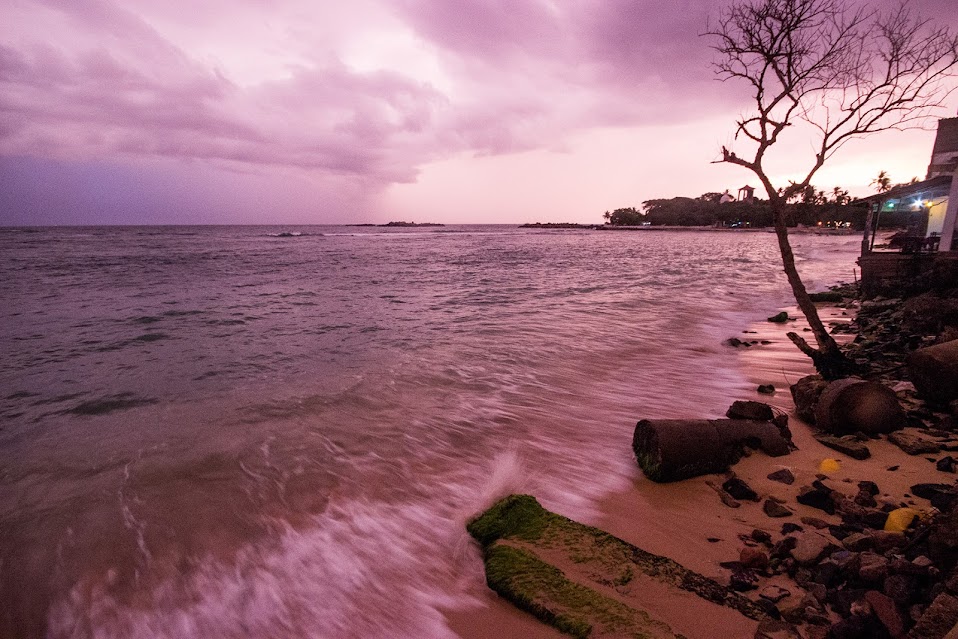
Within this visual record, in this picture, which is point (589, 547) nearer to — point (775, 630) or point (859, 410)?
point (775, 630)

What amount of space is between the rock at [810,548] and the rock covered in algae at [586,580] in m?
0.62

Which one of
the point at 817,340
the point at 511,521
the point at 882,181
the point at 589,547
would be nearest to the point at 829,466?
the point at 589,547

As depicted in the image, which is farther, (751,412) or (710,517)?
(751,412)

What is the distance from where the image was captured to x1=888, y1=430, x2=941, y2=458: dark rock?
4.70 meters

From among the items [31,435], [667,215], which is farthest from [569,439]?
[667,215]

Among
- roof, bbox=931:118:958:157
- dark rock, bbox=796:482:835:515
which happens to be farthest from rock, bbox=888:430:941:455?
roof, bbox=931:118:958:157

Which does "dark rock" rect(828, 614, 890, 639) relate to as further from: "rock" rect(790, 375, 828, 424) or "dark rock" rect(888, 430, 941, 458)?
"rock" rect(790, 375, 828, 424)

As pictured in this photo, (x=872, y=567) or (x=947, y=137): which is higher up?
(x=947, y=137)

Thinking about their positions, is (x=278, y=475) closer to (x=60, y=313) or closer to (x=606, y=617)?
(x=606, y=617)

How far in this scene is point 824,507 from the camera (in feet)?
12.9

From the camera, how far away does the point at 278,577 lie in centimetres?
385

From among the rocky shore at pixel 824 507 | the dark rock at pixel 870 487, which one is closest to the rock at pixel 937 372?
the rocky shore at pixel 824 507

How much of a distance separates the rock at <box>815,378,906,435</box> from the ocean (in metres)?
1.43

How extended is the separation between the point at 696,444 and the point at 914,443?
2.38 meters
